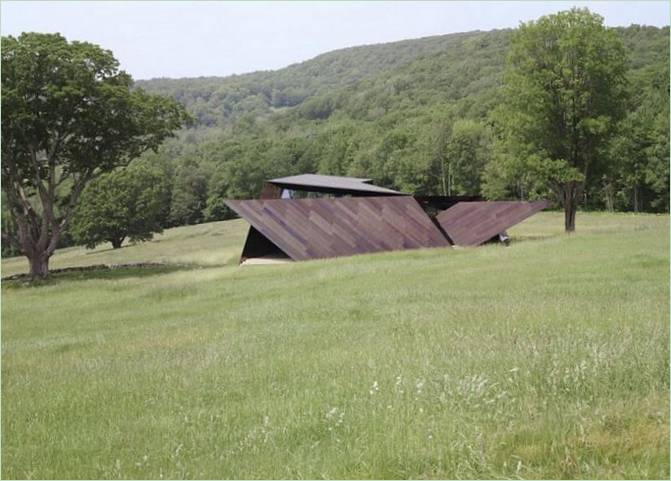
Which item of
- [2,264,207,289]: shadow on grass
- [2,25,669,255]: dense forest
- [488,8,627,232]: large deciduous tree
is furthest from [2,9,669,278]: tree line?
[2,264,207,289]: shadow on grass

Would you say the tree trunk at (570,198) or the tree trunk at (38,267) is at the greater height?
the tree trunk at (570,198)

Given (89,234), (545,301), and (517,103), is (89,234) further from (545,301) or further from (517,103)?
(545,301)

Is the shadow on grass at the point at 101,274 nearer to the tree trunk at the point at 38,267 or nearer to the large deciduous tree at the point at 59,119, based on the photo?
the tree trunk at the point at 38,267

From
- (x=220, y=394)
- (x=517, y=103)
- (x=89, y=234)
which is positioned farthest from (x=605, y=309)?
(x=89, y=234)

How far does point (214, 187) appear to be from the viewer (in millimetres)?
117312

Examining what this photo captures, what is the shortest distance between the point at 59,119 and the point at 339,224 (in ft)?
55.0

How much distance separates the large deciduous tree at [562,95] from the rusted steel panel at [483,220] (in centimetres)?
227

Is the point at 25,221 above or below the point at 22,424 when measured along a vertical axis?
above

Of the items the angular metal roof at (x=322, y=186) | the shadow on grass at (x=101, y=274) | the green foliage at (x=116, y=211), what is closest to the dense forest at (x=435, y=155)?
the green foliage at (x=116, y=211)

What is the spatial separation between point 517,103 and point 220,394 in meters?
36.2

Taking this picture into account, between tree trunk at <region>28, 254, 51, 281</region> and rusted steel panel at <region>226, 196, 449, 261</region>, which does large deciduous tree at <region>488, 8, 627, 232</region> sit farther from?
tree trunk at <region>28, 254, 51, 281</region>

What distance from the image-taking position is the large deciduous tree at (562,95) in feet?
123

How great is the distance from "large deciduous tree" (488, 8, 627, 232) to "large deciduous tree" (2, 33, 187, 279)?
21.7 metres

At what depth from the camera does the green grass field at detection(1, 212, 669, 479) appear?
15.0ft
